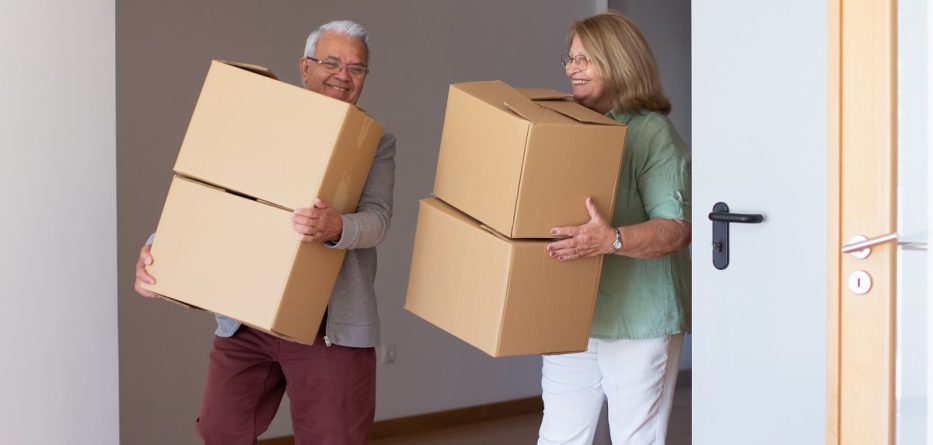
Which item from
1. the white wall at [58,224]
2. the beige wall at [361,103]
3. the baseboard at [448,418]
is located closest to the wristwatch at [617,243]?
the white wall at [58,224]

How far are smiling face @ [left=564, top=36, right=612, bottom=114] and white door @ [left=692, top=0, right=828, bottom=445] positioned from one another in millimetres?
212

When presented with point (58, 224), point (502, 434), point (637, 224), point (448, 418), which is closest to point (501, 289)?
point (637, 224)

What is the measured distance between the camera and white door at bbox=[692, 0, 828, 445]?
82.4 inches

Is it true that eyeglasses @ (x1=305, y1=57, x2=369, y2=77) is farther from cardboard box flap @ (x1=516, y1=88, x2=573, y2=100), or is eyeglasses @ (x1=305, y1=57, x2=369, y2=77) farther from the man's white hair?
cardboard box flap @ (x1=516, y1=88, x2=573, y2=100)

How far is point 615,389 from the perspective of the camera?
7.23 feet

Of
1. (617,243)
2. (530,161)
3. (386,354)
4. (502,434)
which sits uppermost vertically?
(530,161)

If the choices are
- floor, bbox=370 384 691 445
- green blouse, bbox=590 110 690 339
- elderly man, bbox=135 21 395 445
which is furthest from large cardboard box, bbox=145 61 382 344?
floor, bbox=370 384 691 445

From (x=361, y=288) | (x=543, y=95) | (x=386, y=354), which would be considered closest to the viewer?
(x=543, y=95)

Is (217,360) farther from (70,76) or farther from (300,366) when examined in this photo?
(70,76)

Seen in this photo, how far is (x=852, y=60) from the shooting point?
1.48 metres

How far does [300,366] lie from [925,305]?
4.19 feet

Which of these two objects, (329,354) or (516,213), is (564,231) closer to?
(516,213)

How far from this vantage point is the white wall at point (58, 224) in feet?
7.25

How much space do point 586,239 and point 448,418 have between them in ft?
9.39
